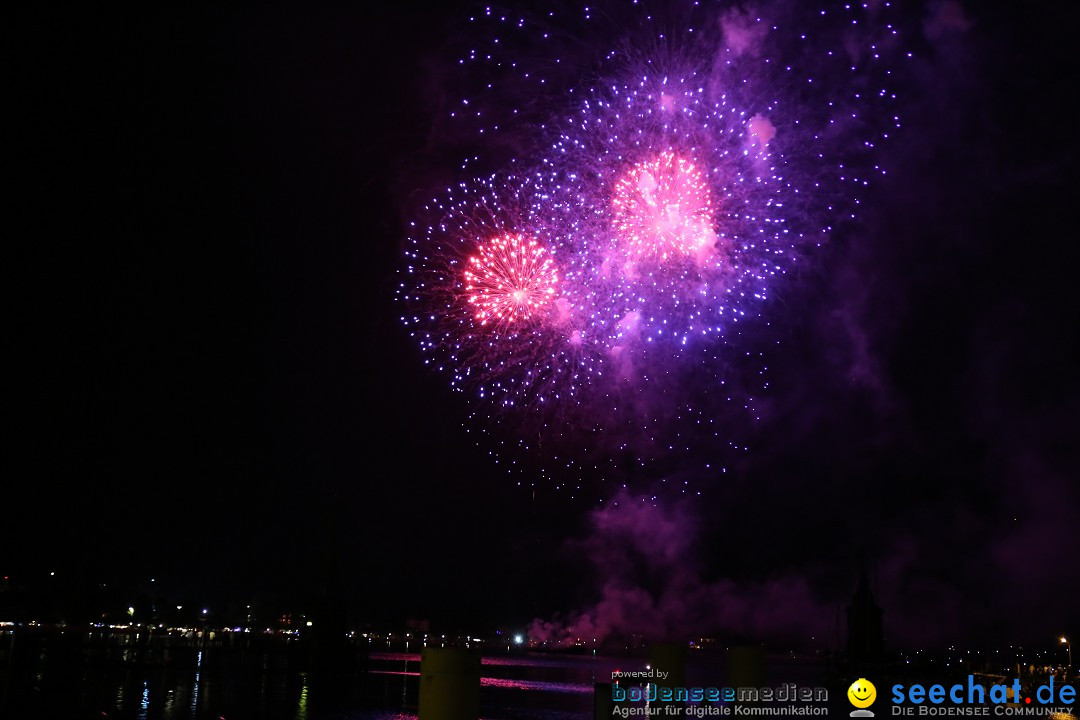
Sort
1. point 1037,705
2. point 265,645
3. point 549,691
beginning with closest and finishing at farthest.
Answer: point 1037,705
point 549,691
point 265,645

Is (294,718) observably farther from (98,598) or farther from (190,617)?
(190,617)

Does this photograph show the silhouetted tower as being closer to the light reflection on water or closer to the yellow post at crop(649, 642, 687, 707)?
the light reflection on water

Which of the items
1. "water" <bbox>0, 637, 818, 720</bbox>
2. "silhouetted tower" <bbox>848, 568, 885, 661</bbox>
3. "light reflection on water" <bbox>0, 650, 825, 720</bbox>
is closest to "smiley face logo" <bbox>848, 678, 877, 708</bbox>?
"water" <bbox>0, 637, 818, 720</bbox>

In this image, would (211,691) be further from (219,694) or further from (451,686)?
(451,686)

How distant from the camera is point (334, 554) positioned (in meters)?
80.7

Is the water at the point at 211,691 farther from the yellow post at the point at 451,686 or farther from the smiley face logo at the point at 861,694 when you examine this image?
the yellow post at the point at 451,686

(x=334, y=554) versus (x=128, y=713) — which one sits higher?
(x=334, y=554)

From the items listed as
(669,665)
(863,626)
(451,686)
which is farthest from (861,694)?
(863,626)

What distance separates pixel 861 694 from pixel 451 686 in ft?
39.6

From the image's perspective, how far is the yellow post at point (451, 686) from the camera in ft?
25.3

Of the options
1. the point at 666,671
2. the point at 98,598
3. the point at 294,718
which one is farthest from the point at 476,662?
the point at 98,598

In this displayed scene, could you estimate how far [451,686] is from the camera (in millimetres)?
7738

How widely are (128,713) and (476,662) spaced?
30.9 meters

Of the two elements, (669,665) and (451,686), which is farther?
(669,665)
